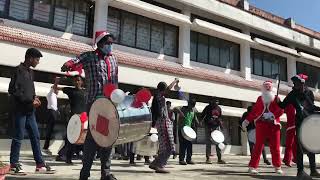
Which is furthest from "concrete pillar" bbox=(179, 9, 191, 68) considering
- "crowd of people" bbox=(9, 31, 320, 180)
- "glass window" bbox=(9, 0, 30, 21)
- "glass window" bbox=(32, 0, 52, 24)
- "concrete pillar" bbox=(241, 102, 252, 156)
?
"crowd of people" bbox=(9, 31, 320, 180)

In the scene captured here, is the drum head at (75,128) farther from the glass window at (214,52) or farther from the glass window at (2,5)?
the glass window at (214,52)

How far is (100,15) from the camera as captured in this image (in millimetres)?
15758

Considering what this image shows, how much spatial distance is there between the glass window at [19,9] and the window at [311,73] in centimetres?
1858

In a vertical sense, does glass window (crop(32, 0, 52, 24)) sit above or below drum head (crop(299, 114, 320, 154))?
above

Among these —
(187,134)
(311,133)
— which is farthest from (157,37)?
(311,133)

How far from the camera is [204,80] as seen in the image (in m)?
19.4

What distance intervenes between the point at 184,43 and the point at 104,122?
48.0 feet

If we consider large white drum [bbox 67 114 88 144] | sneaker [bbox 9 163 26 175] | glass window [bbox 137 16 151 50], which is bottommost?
sneaker [bbox 9 163 26 175]

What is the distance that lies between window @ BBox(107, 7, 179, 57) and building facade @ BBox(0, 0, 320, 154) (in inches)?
1.6

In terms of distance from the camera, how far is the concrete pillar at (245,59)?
883 inches

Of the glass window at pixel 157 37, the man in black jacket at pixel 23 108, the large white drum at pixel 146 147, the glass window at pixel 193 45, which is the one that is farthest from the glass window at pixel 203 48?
the man in black jacket at pixel 23 108

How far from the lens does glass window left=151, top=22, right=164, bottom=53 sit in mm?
18344

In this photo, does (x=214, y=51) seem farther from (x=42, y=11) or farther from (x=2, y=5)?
(x=2, y=5)

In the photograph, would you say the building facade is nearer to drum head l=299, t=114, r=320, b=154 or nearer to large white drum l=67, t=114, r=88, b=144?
large white drum l=67, t=114, r=88, b=144
